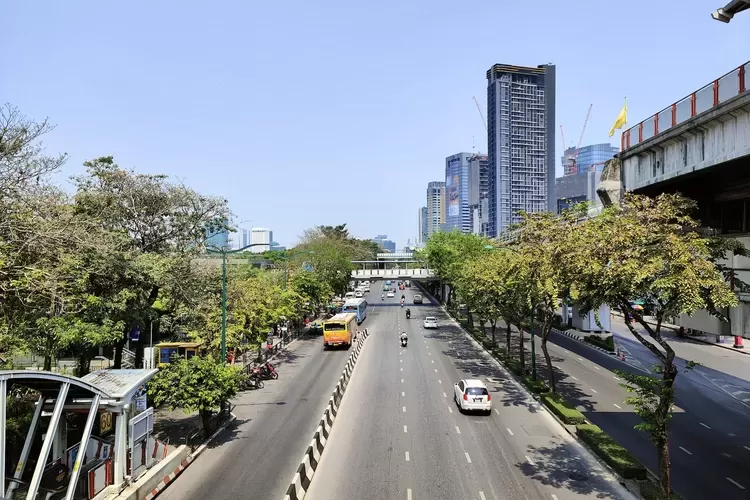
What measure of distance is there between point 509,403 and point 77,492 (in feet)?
64.0

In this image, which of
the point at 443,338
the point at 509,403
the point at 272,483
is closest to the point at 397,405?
the point at 509,403

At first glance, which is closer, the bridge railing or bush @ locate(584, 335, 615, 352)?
the bridge railing

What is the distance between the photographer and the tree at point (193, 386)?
19.0 m

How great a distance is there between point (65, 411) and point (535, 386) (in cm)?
2217

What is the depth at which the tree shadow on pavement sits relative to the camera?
15875mm

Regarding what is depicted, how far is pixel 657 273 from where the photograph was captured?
47.1 feet

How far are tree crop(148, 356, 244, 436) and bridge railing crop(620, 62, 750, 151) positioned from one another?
61.1 feet

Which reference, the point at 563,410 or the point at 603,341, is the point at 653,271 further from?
the point at 603,341

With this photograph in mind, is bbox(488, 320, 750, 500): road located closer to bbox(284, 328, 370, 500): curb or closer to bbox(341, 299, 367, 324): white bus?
bbox(284, 328, 370, 500): curb

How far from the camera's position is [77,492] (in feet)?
45.6

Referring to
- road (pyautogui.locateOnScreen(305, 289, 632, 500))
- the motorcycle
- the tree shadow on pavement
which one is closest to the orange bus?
road (pyautogui.locateOnScreen(305, 289, 632, 500))

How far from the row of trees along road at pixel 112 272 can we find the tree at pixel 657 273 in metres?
14.1

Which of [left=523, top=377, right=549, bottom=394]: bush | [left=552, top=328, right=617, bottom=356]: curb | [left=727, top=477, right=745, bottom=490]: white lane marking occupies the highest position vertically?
[left=523, top=377, right=549, bottom=394]: bush

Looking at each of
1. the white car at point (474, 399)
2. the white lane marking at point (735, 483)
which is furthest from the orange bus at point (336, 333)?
the white lane marking at point (735, 483)
